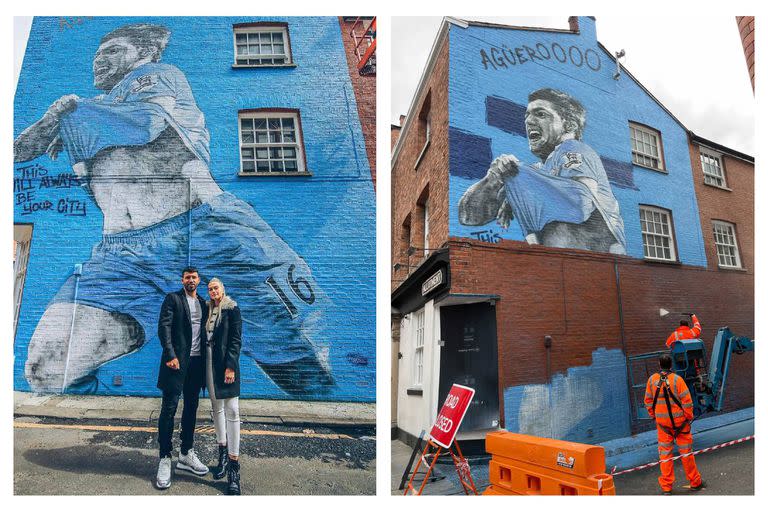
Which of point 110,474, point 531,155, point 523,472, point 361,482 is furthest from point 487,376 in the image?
point 110,474

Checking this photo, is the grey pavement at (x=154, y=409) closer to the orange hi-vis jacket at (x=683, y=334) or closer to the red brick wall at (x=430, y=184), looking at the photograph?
the red brick wall at (x=430, y=184)

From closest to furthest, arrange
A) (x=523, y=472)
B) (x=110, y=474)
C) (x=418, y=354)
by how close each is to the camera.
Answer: (x=523, y=472)
(x=110, y=474)
(x=418, y=354)

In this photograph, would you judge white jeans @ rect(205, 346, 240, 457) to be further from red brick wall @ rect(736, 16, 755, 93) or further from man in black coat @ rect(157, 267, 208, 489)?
red brick wall @ rect(736, 16, 755, 93)

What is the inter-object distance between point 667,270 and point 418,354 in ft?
14.8

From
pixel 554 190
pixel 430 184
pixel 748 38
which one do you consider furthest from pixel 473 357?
pixel 748 38

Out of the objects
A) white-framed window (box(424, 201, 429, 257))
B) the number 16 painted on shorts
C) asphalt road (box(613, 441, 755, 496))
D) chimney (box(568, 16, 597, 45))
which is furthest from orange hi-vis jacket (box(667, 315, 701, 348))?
the number 16 painted on shorts

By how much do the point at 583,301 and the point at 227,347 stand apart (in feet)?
18.1

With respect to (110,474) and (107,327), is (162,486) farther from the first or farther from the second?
(107,327)

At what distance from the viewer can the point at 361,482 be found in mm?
8141

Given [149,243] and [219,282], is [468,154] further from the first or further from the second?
[149,243]

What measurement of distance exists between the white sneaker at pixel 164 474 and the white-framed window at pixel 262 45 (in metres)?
5.94

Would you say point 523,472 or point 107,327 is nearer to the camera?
point 523,472

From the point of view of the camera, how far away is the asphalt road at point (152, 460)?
8031 mm

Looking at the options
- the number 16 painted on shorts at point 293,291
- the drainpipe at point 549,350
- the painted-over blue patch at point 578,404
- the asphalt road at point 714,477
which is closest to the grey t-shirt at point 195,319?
the number 16 painted on shorts at point 293,291
